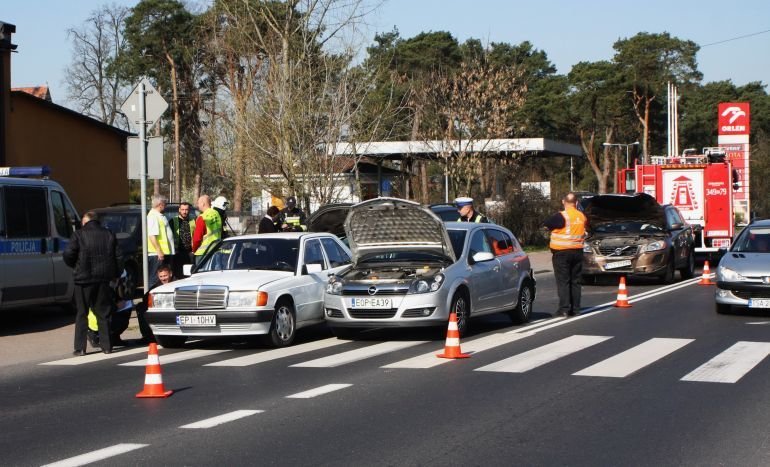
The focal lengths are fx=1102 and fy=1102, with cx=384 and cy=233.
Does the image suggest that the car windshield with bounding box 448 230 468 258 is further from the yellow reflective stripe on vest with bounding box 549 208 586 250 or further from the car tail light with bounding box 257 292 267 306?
the car tail light with bounding box 257 292 267 306

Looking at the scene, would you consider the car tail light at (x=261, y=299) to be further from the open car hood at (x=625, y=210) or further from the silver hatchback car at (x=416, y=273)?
the open car hood at (x=625, y=210)

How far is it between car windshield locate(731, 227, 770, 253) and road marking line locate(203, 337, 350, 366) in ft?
24.2

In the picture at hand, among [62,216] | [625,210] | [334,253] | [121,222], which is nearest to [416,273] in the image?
[334,253]

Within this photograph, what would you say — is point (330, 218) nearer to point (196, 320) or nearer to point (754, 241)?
point (754, 241)

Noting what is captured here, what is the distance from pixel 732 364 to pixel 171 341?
7.01 meters

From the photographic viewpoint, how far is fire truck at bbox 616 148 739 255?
1163 inches

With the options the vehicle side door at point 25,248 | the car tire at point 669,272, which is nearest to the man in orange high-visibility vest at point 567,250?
the car tire at point 669,272

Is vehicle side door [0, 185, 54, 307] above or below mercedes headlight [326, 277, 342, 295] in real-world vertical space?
above

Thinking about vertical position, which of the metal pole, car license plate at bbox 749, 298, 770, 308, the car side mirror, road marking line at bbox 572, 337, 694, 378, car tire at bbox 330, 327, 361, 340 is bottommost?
road marking line at bbox 572, 337, 694, 378

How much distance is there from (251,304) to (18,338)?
4.53 m

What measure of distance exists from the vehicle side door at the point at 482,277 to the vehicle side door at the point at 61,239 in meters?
6.29

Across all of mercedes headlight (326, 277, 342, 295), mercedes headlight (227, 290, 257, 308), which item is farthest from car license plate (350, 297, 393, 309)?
mercedes headlight (227, 290, 257, 308)

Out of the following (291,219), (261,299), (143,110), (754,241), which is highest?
(143,110)

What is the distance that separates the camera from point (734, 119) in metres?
47.2
